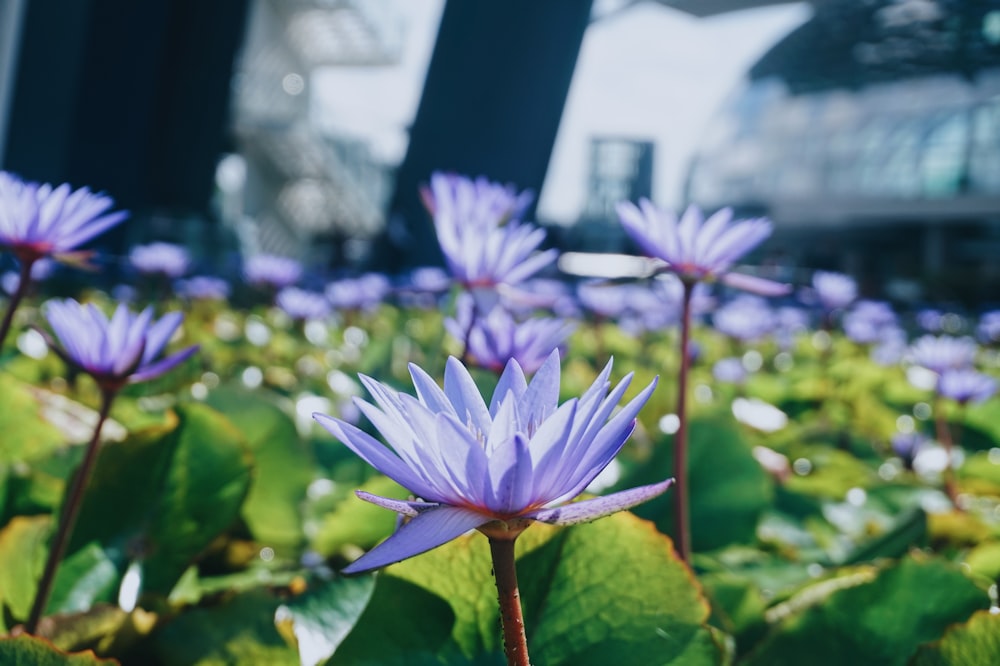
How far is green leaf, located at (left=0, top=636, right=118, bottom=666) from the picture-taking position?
0.30m

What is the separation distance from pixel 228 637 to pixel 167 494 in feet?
0.60

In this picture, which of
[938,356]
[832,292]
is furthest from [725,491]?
[832,292]

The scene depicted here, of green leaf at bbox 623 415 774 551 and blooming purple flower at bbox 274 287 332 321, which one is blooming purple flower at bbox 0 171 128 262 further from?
blooming purple flower at bbox 274 287 332 321

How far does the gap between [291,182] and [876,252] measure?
12.7 m

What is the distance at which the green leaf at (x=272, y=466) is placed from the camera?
660 mm

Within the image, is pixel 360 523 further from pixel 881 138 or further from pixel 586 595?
pixel 881 138

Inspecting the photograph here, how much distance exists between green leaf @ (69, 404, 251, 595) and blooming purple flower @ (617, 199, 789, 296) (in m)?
0.32

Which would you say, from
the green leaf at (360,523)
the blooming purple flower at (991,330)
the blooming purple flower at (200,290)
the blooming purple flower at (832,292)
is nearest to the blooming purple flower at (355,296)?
the blooming purple flower at (200,290)

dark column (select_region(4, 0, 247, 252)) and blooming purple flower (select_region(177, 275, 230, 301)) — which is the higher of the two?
dark column (select_region(4, 0, 247, 252))

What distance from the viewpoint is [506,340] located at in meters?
0.61

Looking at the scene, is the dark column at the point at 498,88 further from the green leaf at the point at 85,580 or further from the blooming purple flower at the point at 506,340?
the green leaf at the point at 85,580

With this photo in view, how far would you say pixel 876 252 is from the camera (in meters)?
17.8

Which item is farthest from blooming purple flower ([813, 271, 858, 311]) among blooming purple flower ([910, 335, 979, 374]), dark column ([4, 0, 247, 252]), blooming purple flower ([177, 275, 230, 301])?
dark column ([4, 0, 247, 252])

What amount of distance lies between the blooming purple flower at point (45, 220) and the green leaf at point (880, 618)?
45 centimetres
